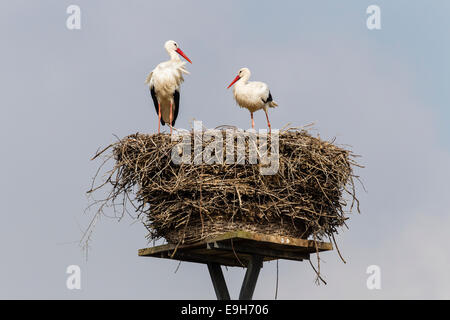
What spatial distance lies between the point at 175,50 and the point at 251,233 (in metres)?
3.77

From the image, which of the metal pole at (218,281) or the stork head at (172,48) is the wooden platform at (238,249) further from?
the stork head at (172,48)

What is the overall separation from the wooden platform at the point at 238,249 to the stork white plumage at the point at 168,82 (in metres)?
2.40

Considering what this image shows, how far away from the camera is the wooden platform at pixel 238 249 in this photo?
257 inches

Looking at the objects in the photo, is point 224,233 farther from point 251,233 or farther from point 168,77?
point 168,77

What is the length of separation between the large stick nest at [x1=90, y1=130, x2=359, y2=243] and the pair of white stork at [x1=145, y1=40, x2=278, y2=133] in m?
1.73

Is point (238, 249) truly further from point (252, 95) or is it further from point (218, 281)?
point (252, 95)

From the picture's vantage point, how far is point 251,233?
645cm

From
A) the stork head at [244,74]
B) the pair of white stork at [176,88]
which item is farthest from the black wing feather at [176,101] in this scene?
the stork head at [244,74]

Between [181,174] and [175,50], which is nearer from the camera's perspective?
[181,174]

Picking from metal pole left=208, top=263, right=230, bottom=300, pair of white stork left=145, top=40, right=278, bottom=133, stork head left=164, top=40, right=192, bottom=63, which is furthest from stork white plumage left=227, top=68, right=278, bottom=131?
metal pole left=208, top=263, right=230, bottom=300

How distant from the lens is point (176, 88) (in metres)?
9.13

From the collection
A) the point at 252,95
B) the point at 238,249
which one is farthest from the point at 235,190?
the point at 252,95

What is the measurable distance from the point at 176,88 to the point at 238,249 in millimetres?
3064
